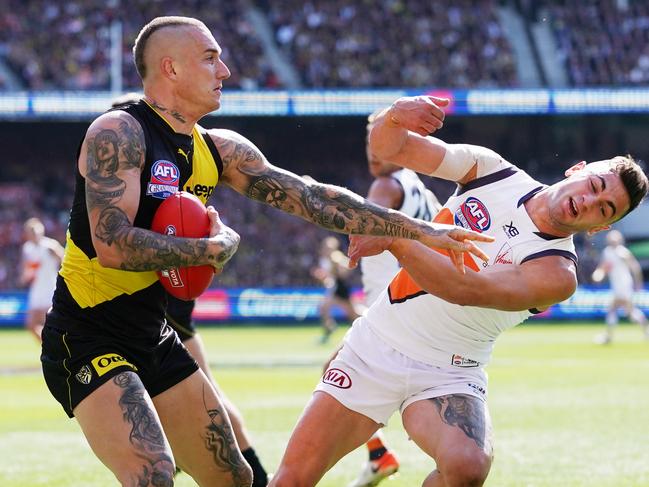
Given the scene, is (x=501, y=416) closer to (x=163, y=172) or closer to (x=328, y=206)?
(x=328, y=206)

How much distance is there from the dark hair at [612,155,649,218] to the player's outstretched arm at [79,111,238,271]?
2.08 metres

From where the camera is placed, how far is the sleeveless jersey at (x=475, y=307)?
559cm

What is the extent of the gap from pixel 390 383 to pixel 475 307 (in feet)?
1.98

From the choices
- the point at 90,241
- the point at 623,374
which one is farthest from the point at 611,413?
the point at 90,241

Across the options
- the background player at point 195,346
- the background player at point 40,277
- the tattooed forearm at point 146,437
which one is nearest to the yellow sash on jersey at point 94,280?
the tattooed forearm at point 146,437

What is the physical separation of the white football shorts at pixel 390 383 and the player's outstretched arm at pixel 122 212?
3.85 ft

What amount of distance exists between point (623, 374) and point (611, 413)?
4.13 m

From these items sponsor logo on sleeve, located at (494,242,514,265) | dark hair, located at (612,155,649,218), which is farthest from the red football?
dark hair, located at (612,155,649,218)

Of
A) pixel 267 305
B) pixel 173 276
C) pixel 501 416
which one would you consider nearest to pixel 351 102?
pixel 267 305

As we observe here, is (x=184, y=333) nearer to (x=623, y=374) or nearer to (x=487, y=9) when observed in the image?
(x=623, y=374)

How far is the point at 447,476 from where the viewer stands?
5258mm

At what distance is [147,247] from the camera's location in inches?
190

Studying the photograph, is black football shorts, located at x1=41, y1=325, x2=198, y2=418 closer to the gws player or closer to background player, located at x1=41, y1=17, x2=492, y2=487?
background player, located at x1=41, y1=17, x2=492, y2=487

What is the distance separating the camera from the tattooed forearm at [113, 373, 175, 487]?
4809 millimetres
